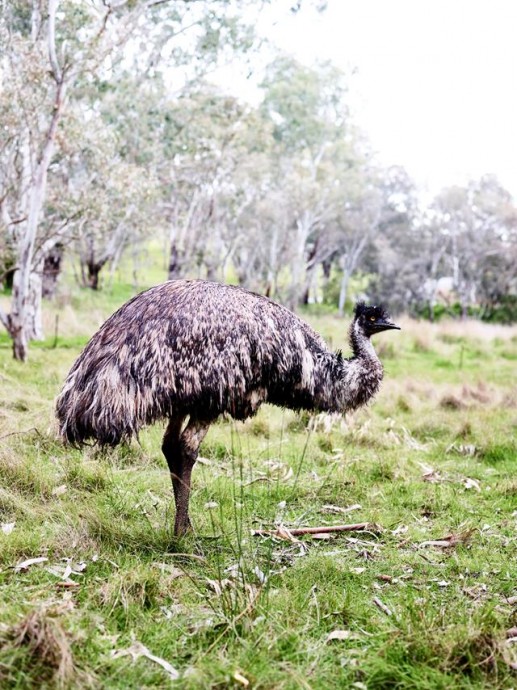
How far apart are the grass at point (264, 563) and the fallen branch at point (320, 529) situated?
58mm

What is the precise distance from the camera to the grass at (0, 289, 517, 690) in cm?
290

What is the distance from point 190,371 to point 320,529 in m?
1.50

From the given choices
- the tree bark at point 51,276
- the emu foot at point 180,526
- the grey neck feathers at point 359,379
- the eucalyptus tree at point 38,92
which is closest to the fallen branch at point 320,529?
the emu foot at point 180,526

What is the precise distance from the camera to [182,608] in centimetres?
347

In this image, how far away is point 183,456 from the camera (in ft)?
14.5

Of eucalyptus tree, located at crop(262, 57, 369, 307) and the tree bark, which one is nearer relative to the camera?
the tree bark

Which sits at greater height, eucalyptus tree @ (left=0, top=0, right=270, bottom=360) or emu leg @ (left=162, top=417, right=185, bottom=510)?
eucalyptus tree @ (left=0, top=0, right=270, bottom=360)

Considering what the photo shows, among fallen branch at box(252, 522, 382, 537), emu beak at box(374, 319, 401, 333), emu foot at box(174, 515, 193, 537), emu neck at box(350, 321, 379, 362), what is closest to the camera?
emu foot at box(174, 515, 193, 537)

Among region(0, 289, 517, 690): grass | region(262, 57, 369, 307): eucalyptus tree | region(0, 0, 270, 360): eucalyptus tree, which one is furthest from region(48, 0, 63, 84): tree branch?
region(262, 57, 369, 307): eucalyptus tree

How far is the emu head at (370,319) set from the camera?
498 cm

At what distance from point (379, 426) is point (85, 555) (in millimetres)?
4597

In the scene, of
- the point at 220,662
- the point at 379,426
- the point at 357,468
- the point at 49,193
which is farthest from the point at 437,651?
the point at 49,193

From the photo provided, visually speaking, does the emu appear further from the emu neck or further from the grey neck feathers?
the emu neck

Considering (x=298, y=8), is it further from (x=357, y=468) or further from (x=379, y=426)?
(x=357, y=468)
